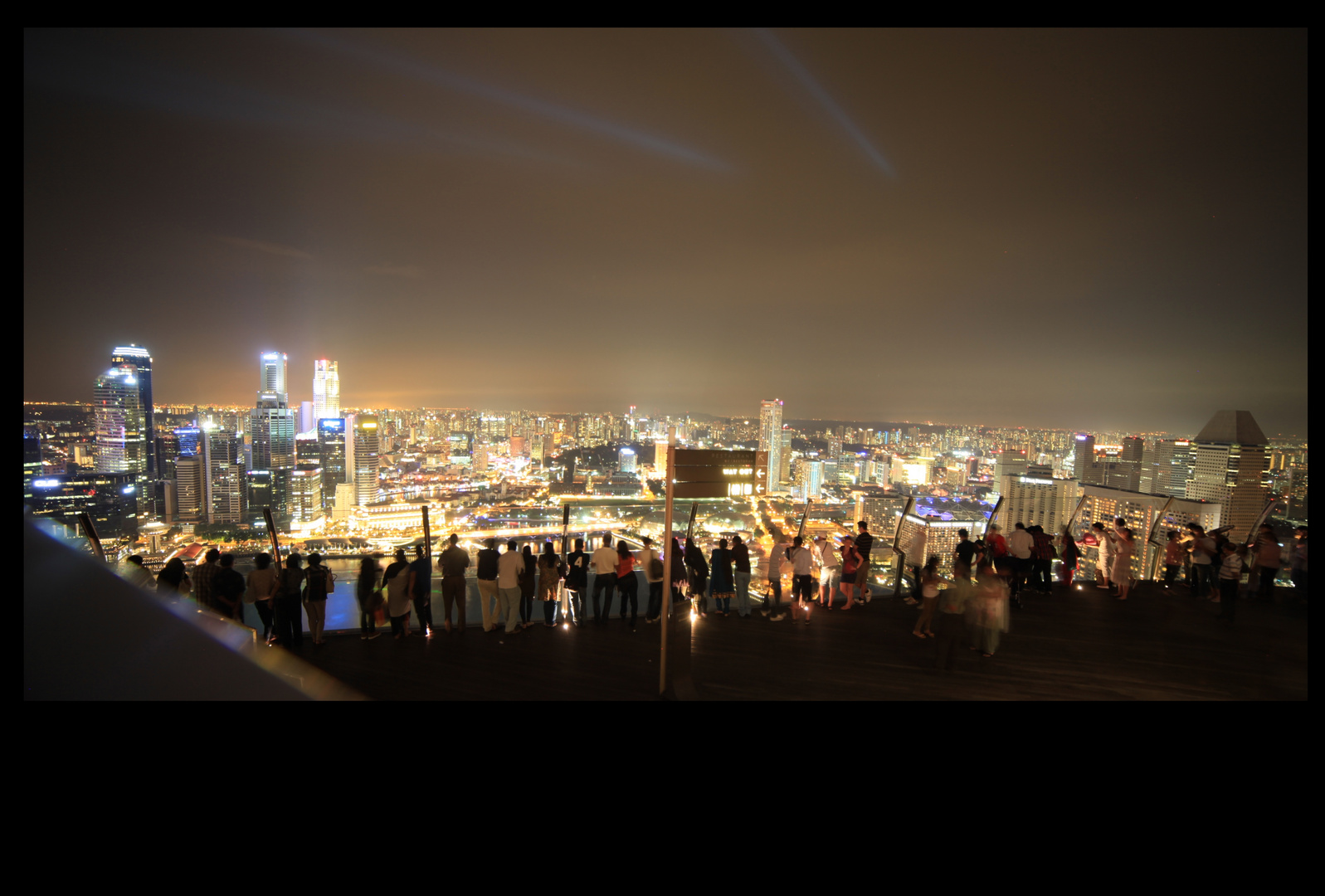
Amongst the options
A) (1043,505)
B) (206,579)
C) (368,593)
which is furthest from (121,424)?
(1043,505)

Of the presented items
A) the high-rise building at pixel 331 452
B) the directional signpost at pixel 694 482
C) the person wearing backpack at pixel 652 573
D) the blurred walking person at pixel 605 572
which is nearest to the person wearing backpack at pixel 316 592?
the blurred walking person at pixel 605 572

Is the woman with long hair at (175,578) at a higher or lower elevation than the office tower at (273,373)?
lower

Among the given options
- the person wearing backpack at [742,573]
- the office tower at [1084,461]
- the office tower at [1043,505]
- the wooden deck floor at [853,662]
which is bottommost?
the wooden deck floor at [853,662]

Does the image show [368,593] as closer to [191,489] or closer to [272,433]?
[191,489]

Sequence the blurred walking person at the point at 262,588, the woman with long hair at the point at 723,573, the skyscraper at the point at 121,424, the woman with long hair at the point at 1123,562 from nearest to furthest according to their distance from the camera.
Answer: the blurred walking person at the point at 262,588 → the woman with long hair at the point at 723,573 → the woman with long hair at the point at 1123,562 → the skyscraper at the point at 121,424

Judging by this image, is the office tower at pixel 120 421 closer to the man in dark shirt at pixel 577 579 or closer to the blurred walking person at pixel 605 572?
the man in dark shirt at pixel 577 579

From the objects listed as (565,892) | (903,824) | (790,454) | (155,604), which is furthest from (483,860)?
(790,454)
